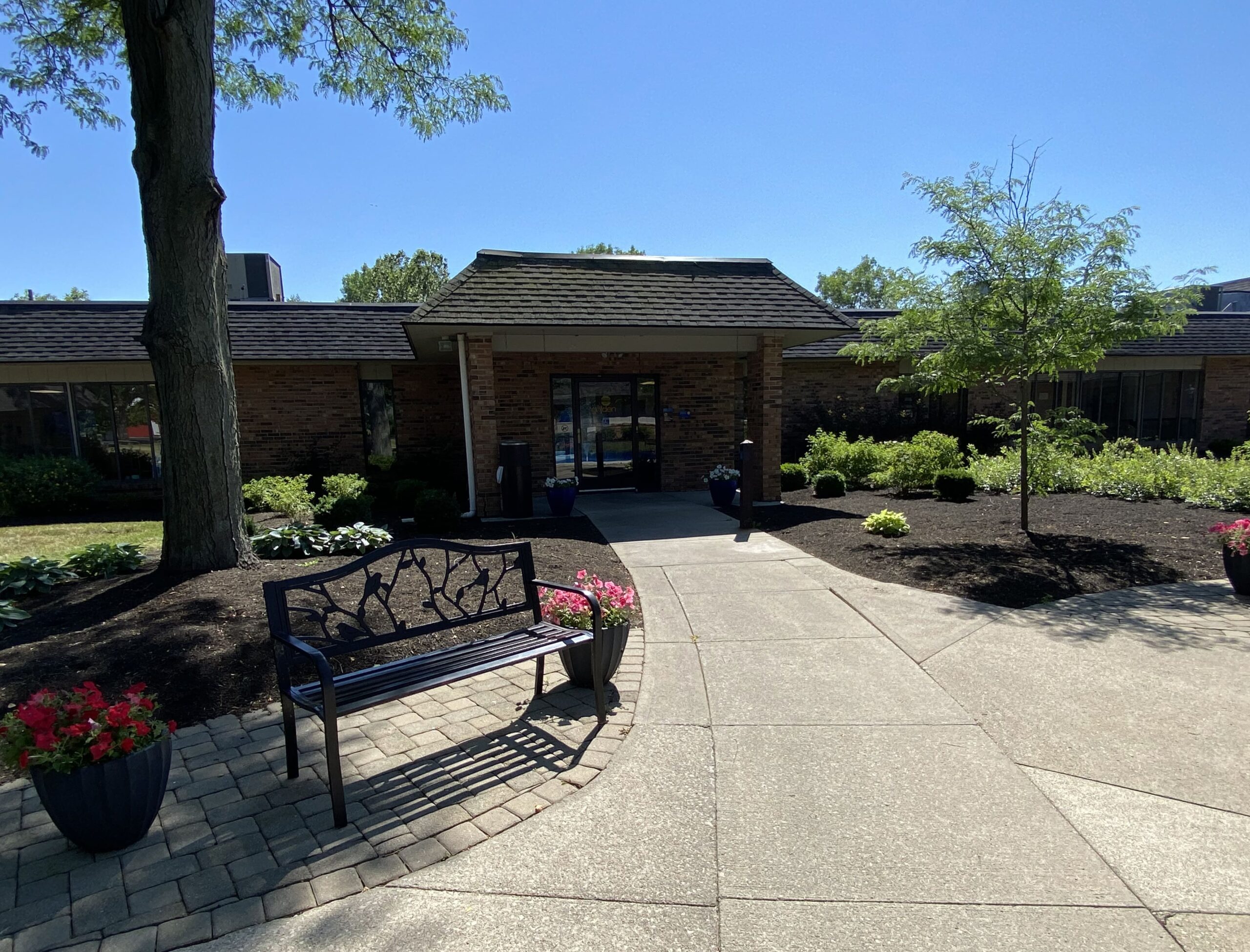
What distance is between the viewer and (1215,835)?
287 centimetres

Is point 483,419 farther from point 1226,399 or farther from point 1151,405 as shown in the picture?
point 1226,399

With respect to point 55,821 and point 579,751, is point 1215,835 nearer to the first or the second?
point 579,751

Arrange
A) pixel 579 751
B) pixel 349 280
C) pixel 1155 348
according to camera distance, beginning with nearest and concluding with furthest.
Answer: pixel 579 751
pixel 1155 348
pixel 349 280

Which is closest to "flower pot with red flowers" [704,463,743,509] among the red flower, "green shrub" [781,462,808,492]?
"green shrub" [781,462,808,492]

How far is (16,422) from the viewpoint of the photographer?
49.0ft

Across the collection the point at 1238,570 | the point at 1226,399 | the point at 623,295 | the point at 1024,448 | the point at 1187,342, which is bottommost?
the point at 1238,570

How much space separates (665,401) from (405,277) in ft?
114

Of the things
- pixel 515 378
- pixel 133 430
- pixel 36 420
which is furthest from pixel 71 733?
pixel 36 420

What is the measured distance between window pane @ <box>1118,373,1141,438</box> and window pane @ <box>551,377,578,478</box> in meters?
17.3

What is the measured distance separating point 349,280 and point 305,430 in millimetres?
40484

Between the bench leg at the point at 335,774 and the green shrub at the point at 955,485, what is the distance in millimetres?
11410

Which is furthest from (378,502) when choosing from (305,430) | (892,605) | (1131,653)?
(1131,653)

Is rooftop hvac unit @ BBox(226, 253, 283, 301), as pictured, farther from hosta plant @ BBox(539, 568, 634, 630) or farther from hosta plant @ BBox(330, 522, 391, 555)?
hosta plant @ BBox(539, 568, 634, 630)

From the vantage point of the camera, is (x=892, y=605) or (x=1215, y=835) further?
(x=892, y=605)
